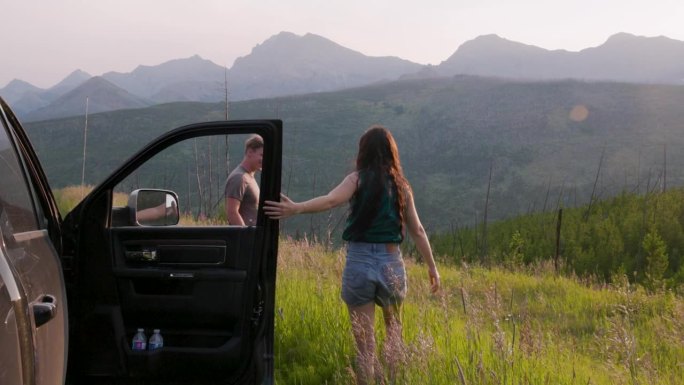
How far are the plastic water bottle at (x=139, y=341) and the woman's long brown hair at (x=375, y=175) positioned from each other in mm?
Result: 1329

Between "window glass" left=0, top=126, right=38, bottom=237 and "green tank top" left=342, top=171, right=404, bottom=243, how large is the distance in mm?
1894

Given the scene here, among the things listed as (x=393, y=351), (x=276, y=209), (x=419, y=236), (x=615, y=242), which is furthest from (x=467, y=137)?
(x=276, y=209)

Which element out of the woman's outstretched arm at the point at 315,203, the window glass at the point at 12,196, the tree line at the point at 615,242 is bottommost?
the tree line at the point at 615,242

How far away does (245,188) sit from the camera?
18.0 feet

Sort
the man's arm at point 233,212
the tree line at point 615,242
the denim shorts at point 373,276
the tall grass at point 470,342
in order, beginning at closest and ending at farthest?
the tall grass at point 470,342
the denim shorts at point 373,276
the man's arm at point 233,212
the tree line at point 615,242

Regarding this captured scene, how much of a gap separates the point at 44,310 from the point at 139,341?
1.13 metres

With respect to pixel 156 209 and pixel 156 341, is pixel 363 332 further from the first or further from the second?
pixel 156 209

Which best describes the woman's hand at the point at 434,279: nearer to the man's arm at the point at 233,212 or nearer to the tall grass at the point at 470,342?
the tall grass at the point at 470,342

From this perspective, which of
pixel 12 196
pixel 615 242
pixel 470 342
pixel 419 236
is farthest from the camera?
pixel 615 242

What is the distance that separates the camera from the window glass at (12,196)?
2121mm

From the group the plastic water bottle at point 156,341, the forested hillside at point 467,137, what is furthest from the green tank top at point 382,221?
the forested hillside at point 467,137

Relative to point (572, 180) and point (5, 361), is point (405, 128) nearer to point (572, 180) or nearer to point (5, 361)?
point (572, 180)

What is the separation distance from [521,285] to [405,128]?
12437cm

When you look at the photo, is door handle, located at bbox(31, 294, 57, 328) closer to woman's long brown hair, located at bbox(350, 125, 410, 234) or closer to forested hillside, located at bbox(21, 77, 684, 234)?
woman's long brown hair, located at bbox(350, 125, 410, 234)
